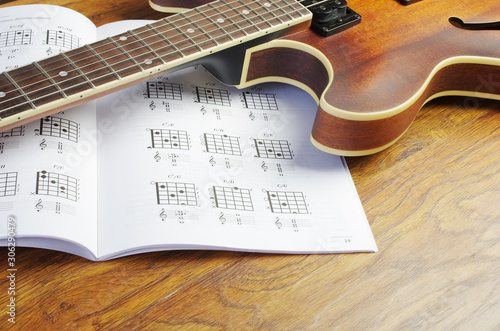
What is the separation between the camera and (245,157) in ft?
2.23

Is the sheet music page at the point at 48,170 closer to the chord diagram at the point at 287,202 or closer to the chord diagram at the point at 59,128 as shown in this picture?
the chord diagram at the point at 59,128

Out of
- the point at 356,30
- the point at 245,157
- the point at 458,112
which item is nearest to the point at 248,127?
the point at 245,157

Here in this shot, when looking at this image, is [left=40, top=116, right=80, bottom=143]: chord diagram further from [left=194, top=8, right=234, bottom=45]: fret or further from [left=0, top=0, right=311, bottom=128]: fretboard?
[left=194, top=8, right=234, bottom=45]: fret

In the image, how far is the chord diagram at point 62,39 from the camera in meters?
0.75

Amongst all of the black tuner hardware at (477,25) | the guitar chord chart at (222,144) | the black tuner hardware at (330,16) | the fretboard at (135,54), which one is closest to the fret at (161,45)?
the fretboard at (135,54)

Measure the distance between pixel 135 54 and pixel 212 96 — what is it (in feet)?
0.46

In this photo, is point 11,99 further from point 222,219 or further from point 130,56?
point 222,219

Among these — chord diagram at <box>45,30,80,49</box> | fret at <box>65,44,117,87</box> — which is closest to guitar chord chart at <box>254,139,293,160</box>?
fret at <box>65,44,117,87</box>

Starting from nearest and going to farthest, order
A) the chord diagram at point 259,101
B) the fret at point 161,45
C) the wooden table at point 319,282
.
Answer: the wooden table at point 319,282, the fret at point 161,45, the chord diagram at point 259,101

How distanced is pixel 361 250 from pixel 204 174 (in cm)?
21

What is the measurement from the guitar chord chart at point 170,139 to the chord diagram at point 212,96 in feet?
0.27

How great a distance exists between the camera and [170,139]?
26.2 inches

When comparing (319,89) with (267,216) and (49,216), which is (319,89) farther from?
(49,216)

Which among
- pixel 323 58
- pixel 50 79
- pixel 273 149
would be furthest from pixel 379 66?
pixel 50 79
